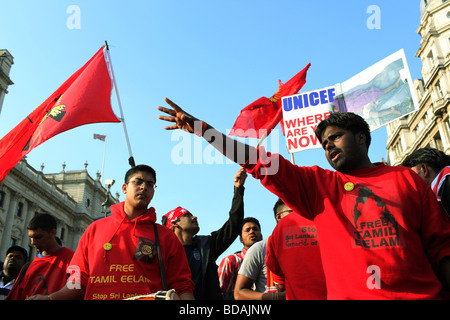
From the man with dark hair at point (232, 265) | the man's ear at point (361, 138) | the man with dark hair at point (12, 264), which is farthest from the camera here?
the man with dark hair at point (12, 264)

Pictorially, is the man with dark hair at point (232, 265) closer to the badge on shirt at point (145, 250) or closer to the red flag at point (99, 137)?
the badge on shirt at point (145, 250)

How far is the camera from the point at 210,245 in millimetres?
4246

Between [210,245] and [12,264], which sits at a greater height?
[12,264]

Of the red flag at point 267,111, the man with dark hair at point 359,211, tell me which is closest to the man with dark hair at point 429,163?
the man with dark hair at point 359,211

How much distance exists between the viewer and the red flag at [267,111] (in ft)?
25.2

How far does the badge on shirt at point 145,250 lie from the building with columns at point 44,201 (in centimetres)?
2158

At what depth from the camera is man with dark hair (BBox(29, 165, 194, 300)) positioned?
2916 mm

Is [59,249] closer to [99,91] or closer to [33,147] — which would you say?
[33,147]

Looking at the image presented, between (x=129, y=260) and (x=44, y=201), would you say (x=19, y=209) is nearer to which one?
(x=44, y=201)

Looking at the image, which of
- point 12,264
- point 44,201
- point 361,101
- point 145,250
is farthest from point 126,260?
point 44,201

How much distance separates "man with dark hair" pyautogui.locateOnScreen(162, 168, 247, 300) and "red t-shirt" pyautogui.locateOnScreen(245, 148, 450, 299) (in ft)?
6.48

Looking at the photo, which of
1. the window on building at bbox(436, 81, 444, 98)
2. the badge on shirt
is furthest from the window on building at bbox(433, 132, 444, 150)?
the badge on shirt

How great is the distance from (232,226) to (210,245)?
13.3 inches

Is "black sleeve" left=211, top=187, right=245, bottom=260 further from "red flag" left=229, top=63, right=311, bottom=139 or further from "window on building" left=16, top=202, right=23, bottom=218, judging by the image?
"window on building" left=16, top=202, right=23, bottom=218
